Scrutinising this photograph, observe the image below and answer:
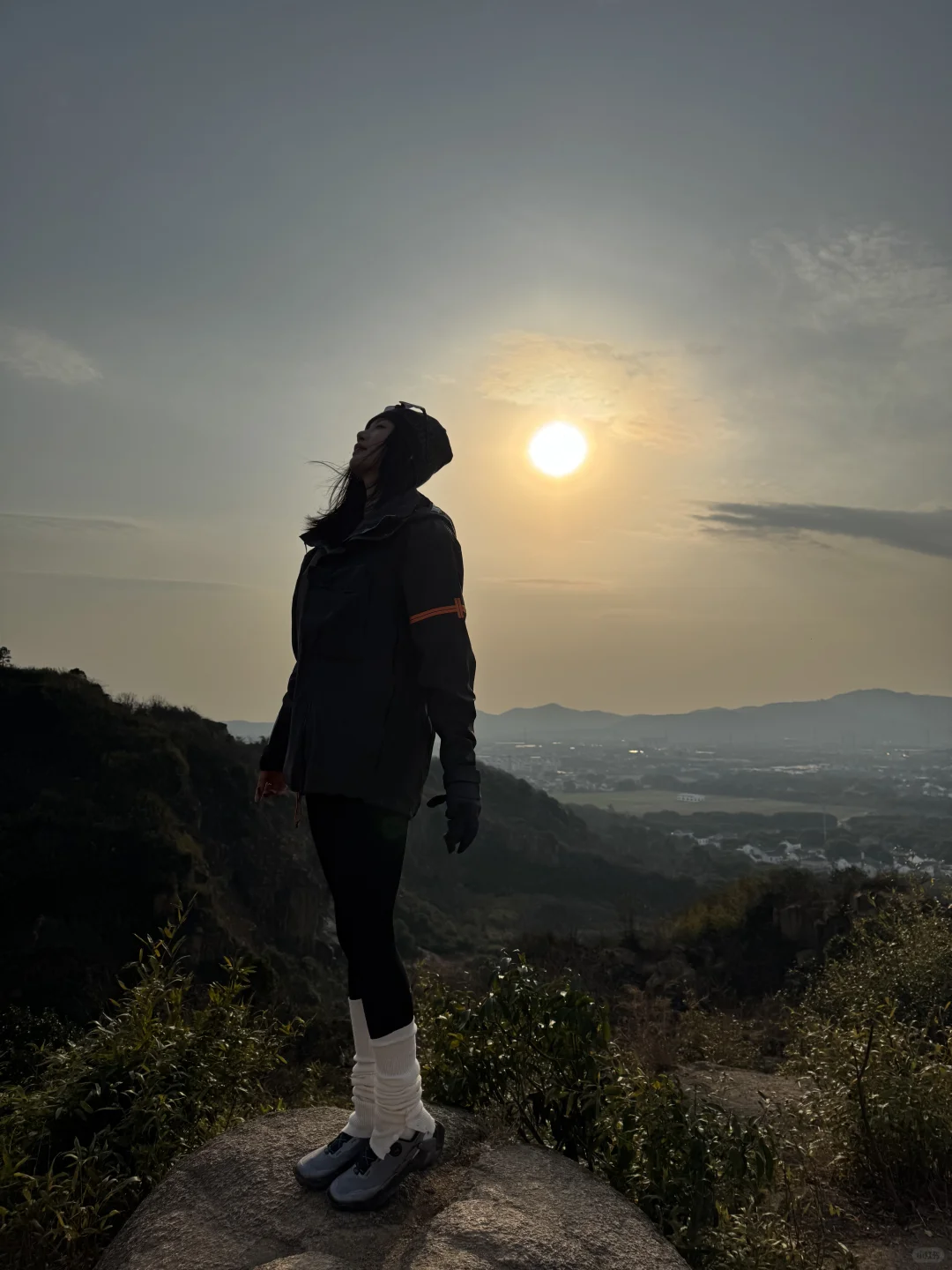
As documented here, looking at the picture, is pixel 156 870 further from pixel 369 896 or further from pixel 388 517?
pixel 388 517

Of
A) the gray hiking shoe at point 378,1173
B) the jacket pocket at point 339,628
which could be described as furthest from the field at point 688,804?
the jacket pocket at point 339,628

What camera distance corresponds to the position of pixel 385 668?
2.62 meters

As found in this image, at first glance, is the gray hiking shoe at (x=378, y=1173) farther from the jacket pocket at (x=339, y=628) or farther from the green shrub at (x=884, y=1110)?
the green shrub at (x=884, y=1110)

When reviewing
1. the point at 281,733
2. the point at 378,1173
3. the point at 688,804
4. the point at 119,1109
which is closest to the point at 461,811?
the point at 281,733

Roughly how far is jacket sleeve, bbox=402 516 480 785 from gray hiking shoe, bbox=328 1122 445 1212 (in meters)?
1.16

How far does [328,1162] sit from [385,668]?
1.58 metres

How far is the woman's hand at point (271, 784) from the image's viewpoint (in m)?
3.00

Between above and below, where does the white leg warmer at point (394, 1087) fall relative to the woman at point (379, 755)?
below

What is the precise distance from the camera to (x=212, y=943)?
20.3 metres

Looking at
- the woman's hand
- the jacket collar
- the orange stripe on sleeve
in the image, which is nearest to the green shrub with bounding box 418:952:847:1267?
the woman's hand

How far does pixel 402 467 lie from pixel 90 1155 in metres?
2.50

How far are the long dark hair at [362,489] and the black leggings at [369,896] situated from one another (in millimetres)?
970

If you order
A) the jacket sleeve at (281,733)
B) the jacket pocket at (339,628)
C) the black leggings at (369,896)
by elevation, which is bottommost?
the black leggings at (369,896)

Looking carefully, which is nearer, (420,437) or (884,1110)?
(420,437)
